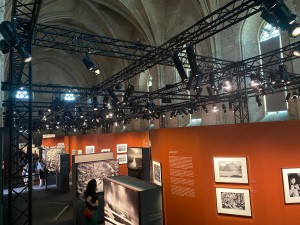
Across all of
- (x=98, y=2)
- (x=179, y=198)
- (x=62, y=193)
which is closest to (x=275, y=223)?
(x=179, y=198)

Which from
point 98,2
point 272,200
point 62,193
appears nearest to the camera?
point 272,200

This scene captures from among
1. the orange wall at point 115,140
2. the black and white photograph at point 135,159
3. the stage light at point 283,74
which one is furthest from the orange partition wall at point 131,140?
the stage light at point 283,74

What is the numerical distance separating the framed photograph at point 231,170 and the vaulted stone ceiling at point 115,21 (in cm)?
1242

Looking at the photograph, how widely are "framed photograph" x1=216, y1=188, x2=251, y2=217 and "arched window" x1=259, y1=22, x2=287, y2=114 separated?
9.42 m

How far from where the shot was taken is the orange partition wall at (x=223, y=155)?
15.6ft

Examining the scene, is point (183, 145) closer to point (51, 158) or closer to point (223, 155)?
point (223, 155)

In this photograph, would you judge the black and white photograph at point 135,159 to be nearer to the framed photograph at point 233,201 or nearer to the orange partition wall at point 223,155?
the orange partition wall at point 223,155

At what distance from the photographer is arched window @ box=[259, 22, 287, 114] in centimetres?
1306

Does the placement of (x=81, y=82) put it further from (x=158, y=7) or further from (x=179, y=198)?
(x=179, y=198)

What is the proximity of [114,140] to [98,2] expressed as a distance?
41.5ft

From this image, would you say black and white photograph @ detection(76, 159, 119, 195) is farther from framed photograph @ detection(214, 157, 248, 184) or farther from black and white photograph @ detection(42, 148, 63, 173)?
black and white photograph @ detection(42, 148, 63, 173)

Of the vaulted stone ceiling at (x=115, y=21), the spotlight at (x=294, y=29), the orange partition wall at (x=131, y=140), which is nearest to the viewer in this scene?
the spotlight at (x=294, y=29)

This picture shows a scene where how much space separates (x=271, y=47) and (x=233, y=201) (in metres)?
11.2

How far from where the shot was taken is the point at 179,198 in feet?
19.8
